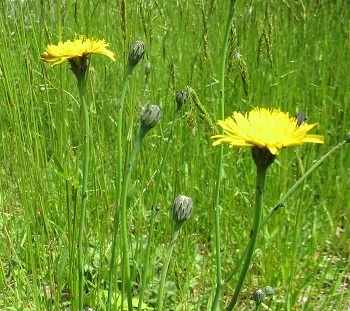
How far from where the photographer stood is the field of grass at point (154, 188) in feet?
3.61

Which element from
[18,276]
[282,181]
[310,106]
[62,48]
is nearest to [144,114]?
[62,48]

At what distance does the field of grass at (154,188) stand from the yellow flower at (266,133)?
255 millimetres

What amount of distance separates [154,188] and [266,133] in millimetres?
872

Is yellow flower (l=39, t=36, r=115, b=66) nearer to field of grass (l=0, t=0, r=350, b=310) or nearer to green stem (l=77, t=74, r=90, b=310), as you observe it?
green stem (l=77, t=74, r=90, b=310)

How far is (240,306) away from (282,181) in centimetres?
43

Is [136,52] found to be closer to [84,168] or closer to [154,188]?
[84,168]

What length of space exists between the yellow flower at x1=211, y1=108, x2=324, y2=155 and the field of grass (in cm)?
25

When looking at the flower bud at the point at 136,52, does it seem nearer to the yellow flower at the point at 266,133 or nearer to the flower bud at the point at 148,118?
the flower bud at the point at 148,118

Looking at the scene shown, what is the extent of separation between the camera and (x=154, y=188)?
1.52m

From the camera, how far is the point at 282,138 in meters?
0.68

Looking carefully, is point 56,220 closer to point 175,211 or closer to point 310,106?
point 175,211

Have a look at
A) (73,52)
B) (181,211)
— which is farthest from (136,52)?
(181,211)

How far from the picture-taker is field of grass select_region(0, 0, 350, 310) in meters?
1.10

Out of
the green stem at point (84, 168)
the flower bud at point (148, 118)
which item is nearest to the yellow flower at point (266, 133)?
the flower bud at point (148, 118)
